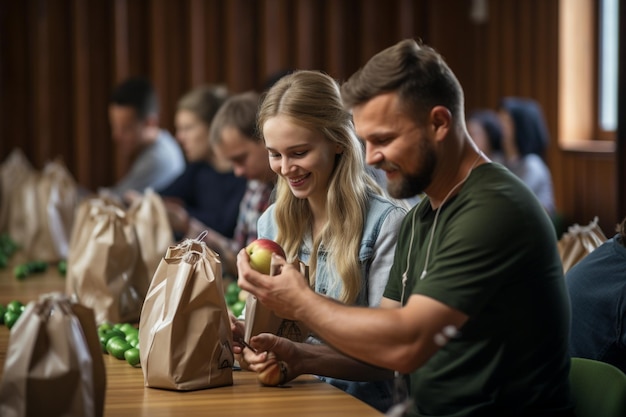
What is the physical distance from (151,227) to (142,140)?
2.95m

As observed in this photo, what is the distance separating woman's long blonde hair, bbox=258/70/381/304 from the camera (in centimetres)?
286

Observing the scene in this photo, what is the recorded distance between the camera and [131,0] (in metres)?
8.40

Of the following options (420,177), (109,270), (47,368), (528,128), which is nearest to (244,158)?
(109,270)

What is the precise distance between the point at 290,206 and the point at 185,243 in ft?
1.53

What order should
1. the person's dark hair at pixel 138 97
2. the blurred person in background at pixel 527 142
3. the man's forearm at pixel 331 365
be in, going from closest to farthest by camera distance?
the man's forearm at pixel 331 365 < the person's dark hair at pixel 138 97 < the blurred person in background at pixel 527 142

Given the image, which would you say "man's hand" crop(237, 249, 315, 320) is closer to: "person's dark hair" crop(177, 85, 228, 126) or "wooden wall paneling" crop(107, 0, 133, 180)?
"person's dark hair" crop(177, 85, 228, 126)

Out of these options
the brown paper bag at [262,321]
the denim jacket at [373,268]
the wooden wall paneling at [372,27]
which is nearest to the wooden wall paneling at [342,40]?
the wooden wall paneling at [372,27]

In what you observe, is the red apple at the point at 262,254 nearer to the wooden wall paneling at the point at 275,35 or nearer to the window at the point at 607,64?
the window at the point at 607,64

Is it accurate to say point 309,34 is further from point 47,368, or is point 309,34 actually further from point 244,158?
point 47,368

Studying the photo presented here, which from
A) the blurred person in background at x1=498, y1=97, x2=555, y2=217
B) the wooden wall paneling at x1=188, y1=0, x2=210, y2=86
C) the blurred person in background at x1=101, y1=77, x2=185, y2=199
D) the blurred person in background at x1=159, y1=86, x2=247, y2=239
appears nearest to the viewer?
the blurred person in background at x1=159, y1=86, x2=247, y2=239

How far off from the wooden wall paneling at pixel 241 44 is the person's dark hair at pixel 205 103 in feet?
8.02

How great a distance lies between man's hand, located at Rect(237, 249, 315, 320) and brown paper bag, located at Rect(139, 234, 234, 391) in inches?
6.8

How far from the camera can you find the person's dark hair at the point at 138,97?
7066 millimetres

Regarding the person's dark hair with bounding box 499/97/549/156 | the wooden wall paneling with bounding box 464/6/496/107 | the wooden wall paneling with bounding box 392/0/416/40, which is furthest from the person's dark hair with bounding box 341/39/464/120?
the wooden wall paneling with bounding box 464/6/496/107
